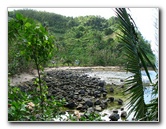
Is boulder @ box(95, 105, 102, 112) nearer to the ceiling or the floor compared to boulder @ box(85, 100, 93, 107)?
nearer to the floor

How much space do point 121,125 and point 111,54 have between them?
2.07 ft

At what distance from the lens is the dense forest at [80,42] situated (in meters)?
2.20

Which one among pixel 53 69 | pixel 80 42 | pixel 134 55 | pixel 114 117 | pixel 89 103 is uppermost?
pixel 80 42

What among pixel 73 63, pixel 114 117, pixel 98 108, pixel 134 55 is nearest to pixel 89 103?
pixel 98 108

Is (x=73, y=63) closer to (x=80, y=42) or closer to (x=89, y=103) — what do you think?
(x=80, y=42)

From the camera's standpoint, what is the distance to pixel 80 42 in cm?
227

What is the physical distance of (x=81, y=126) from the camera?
7.36 ft

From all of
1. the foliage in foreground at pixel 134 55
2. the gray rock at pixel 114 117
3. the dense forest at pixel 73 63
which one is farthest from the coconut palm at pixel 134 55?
the gray rock at pixel 114 117

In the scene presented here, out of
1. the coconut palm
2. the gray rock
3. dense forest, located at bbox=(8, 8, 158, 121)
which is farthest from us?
the gray rock

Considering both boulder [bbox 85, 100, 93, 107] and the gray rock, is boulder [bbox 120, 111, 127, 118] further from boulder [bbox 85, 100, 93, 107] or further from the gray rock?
boulder [bbox 85, 100, 93, 107]

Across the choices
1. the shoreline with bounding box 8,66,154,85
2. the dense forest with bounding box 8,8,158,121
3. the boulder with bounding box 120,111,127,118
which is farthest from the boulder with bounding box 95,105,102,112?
the shoreline with bounding box 8,66,154,85

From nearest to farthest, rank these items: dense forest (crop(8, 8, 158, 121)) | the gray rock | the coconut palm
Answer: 1. the coconut palm
2. dense forest (crop(8, 8, 158, 121))
3. the gray rock

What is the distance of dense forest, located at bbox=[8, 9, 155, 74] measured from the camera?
2201mm

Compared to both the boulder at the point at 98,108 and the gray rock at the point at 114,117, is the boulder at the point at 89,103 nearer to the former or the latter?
the boulder at the point at 98,108
